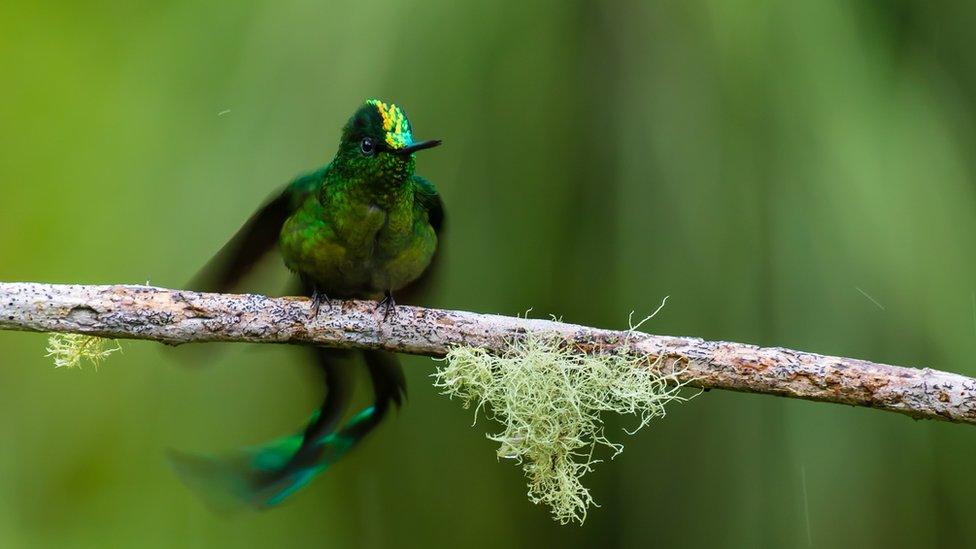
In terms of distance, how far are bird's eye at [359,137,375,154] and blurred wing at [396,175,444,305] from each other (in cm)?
19

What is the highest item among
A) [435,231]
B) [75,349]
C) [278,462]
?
[435,231]

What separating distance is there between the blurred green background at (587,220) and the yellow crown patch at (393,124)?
0.33m

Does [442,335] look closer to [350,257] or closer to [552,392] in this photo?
[552,392]

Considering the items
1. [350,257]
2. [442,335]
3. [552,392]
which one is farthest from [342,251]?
[552,392]

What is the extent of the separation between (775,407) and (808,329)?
0.18 m

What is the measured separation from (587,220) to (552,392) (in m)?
0.58

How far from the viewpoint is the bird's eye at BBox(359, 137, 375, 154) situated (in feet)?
5.06

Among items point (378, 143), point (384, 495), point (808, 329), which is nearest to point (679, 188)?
point (808, 329)

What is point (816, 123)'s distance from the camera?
1.74 m

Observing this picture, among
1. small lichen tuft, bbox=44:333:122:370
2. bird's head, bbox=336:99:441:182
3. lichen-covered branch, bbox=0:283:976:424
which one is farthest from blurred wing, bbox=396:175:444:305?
small lichen tuft, bbox=44:333:122:370

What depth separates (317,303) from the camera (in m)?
1.42

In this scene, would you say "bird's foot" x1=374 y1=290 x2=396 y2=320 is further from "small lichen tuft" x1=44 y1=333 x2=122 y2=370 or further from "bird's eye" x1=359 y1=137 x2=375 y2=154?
"small lichen tuft" x1=44 y1=333 x2=122 y2=370

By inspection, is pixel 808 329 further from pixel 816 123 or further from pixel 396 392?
pixel 396 392

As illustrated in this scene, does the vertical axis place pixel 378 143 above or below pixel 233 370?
above
